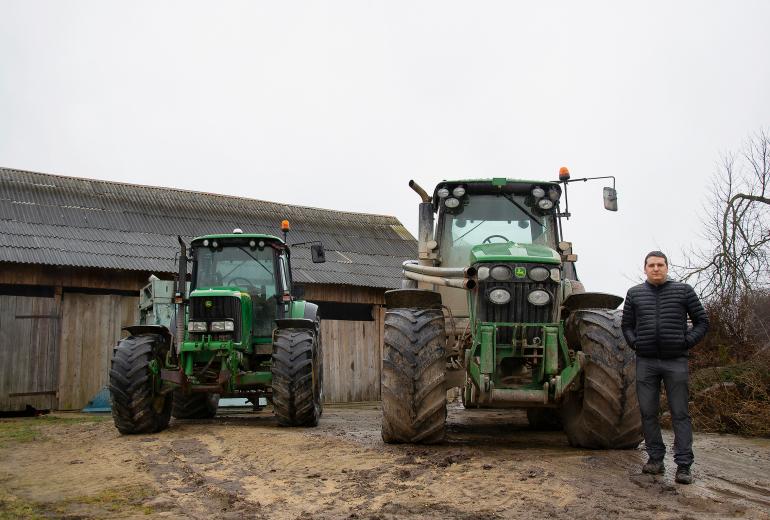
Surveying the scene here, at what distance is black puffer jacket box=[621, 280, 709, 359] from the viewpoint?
606 centimetres

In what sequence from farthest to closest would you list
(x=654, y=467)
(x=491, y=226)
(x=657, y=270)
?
(x=491, y=226) → (x=657, y=270) → (x=654, y=467)

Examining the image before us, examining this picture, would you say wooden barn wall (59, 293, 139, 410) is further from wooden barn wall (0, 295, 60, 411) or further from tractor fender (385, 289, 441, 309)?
tractor fender (385, 289, 441, 309)

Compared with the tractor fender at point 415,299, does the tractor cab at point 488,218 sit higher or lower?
higher

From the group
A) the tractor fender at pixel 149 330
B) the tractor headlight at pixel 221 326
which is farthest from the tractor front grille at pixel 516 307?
the tractor fender at pixel 149 330

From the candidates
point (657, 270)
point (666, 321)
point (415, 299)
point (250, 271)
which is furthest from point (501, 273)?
point (250, 271)

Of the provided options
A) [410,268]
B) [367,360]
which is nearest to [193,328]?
[410,268]

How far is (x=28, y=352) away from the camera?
14.6 metres

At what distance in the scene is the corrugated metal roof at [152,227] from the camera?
1580 cm

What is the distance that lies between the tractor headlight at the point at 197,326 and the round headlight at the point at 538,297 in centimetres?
464

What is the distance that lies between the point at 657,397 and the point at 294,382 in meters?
4.77

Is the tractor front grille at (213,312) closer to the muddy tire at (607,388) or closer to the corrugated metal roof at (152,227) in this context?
the corrugated metal roof at (152,227)

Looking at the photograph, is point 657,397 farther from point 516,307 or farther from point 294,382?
point 294,382

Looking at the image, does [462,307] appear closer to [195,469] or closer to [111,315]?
[195,469]

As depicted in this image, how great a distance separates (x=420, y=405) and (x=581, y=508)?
92.0 inches
